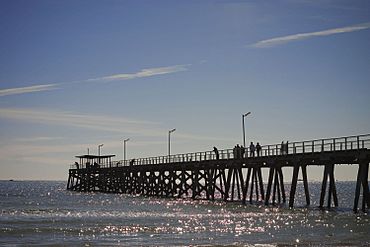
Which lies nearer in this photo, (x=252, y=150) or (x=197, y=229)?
(x=197, y=229)

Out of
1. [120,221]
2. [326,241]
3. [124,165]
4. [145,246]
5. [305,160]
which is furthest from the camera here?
[124,165]

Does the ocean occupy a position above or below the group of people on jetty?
below

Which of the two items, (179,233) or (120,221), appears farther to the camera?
(120,221)

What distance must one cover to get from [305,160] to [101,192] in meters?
48.7

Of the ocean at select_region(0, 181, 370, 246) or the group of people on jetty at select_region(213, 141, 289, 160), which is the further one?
the group of people on jetty at select_region(213, 141, 289, 160)

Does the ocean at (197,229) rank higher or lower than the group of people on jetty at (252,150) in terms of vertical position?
lower

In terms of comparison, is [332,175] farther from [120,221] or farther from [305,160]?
[120,221]

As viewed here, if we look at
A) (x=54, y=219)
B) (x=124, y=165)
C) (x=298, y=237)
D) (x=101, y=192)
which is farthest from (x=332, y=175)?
(x=101, y=192)

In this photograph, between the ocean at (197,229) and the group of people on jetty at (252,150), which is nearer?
the ocean at (197,229)

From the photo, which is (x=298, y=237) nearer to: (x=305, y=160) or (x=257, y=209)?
(x=305, y=160)

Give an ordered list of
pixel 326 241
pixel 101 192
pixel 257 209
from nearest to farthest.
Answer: pixel 326 241 → pixel 257 209 → pixel 101 192

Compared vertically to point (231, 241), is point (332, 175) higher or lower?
higher

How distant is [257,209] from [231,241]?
17.2 m

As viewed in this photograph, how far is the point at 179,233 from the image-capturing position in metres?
26.8
